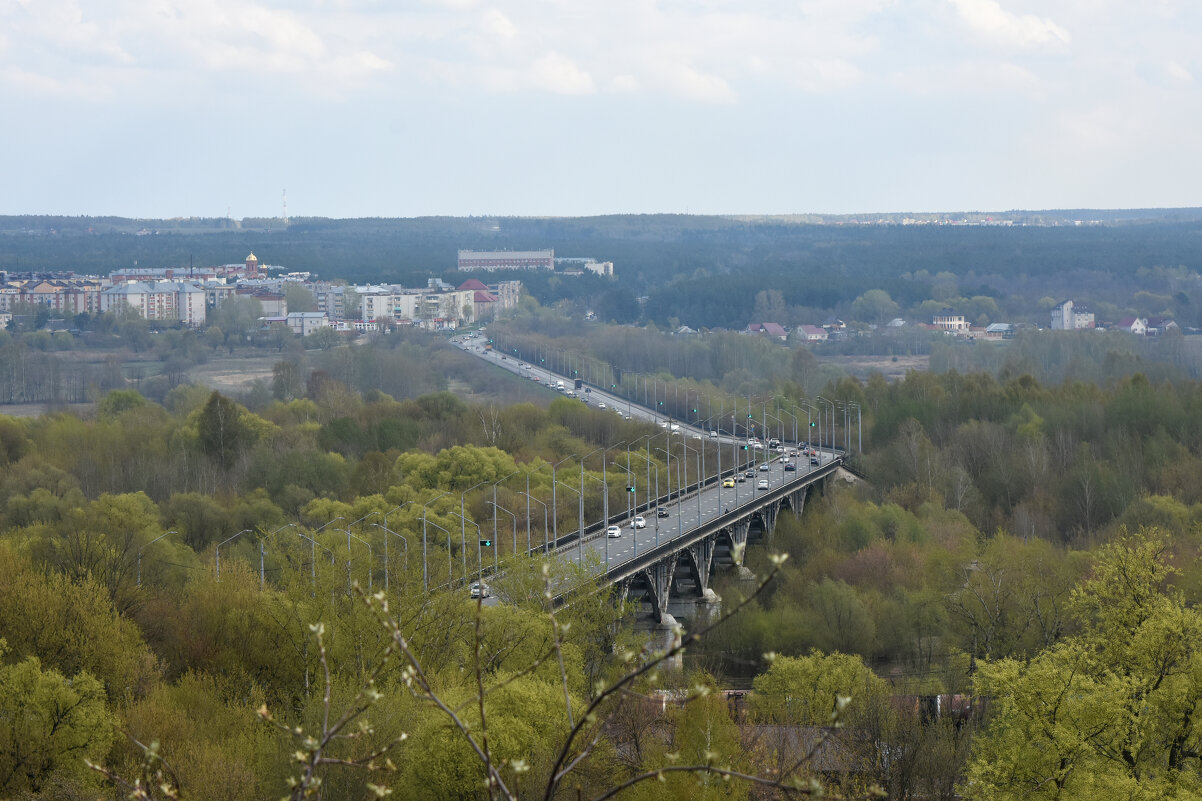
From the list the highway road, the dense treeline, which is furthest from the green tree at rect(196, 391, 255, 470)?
the highway road

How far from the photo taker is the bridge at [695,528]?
6919 centimetres

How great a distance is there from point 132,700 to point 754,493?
54.6 meters

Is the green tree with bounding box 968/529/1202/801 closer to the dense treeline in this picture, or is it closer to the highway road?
the dense treeline

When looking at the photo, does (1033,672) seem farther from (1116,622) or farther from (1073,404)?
(1073,404)

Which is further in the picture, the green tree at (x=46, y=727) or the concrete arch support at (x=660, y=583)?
the concrete arch support at (x=660, y=583)

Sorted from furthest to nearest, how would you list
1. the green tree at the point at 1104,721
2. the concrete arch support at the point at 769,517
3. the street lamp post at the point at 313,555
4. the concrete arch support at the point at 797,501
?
1. the concrete arch support at the point at 797,501
2. the concrete arch support at the point at 769,517
3. the street lamp post at the point at 313,555
4. the green tree at the point at 1104,721

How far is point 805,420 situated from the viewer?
129 m

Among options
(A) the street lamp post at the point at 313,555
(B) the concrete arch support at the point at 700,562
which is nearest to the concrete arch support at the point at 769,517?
(B) the concrete arch support at the point at 700,562

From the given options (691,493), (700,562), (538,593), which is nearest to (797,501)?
(691,493)

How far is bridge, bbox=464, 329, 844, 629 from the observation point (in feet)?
227

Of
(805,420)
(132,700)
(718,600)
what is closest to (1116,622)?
(132,700)

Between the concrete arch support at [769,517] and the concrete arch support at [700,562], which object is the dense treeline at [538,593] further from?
the concrete arch support at [700,562]

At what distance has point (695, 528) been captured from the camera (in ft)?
249

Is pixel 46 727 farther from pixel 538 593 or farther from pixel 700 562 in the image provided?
pixel 700 562
